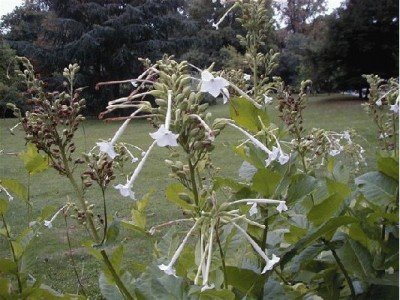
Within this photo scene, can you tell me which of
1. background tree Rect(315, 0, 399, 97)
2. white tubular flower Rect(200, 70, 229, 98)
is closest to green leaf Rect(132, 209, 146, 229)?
white tubular flower Rect(200, 70, 229, 98)

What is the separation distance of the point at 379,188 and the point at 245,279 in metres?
0.39

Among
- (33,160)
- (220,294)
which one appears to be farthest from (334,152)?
(220,294)

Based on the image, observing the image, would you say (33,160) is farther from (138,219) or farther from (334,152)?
(334,152)

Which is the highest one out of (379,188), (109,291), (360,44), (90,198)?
(379,188)

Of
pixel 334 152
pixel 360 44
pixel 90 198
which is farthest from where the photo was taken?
pixel 360 44

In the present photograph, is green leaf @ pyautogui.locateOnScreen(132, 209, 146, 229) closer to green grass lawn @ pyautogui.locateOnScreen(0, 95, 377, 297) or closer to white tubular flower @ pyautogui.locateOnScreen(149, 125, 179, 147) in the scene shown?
green grass lawn @ pyautogui.locateOnScreen(0, 95, 377, 297)

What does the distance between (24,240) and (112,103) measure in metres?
0.75

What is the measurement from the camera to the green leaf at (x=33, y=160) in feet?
5.39

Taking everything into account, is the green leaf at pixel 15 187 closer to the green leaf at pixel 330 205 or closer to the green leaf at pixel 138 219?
the green leaf at pixel 138 219

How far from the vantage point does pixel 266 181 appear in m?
1.15

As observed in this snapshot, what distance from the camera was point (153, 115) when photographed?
1.01 meters

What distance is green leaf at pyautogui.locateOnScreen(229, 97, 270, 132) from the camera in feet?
4.28

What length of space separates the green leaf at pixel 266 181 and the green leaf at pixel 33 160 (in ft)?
2.40

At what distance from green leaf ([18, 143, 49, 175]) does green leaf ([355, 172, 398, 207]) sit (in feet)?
2.92
